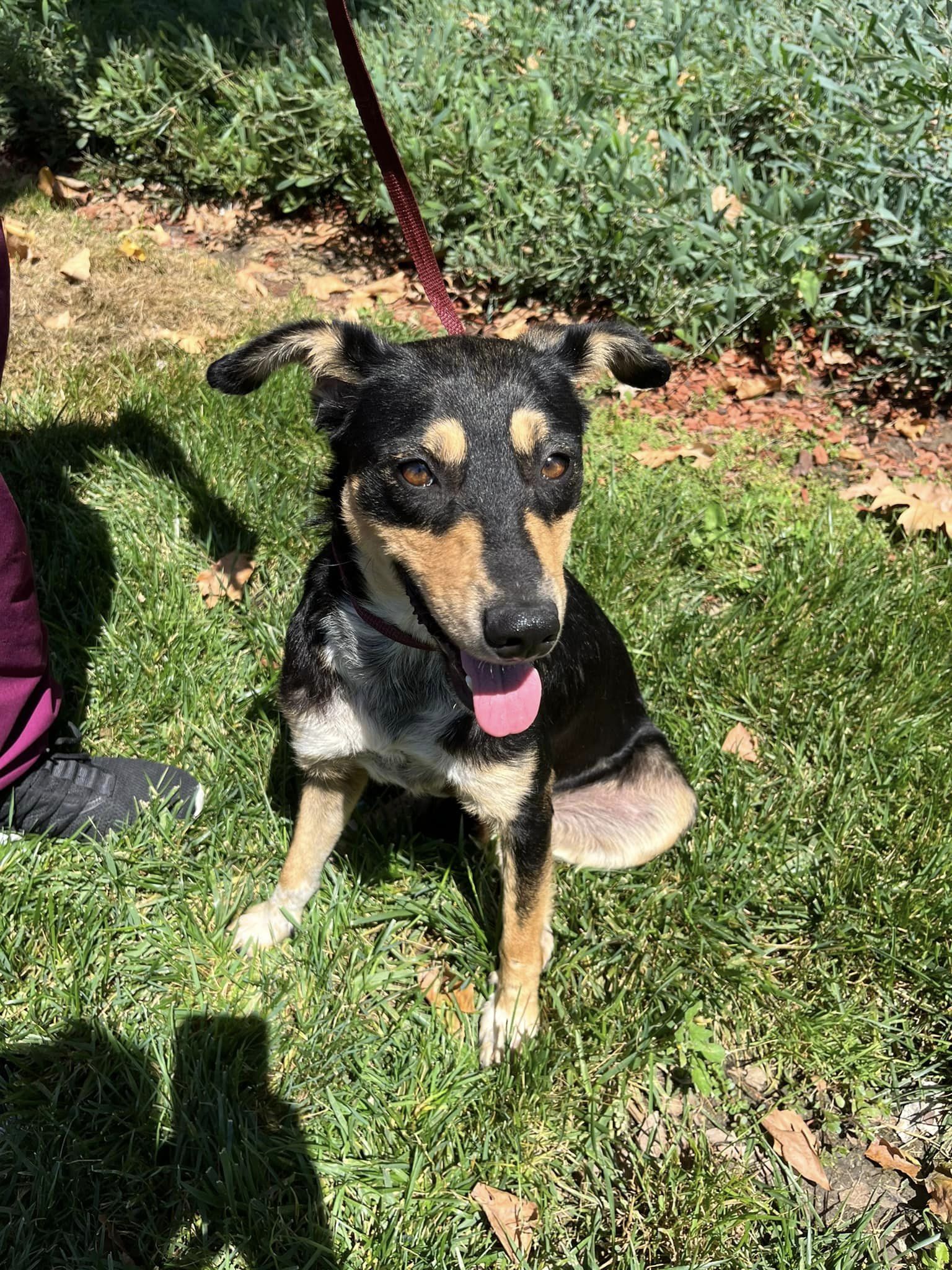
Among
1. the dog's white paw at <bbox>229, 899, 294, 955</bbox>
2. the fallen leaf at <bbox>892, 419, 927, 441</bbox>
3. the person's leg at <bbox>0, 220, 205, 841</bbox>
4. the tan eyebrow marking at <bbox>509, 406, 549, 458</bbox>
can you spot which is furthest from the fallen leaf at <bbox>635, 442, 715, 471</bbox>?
the dog's white paw at <bbox>229, 899, 294, 955</bbox>

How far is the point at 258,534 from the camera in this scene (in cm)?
404

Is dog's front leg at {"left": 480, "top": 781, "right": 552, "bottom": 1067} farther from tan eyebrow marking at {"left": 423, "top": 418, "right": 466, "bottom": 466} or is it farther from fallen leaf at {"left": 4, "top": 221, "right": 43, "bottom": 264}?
fallen leaf at {"left": 4, "top": 221, "right": 43, "bottom": 264}

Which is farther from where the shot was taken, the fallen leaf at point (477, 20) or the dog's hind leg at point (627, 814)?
the fallen leaf at point (477, 20)

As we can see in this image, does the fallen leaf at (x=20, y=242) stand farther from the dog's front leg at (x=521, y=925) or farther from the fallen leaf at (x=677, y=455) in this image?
the dog's front leg at (x=521, y=925)

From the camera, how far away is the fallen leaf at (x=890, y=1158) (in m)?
2.55

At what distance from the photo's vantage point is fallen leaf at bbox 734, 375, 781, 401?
5332 millimetres

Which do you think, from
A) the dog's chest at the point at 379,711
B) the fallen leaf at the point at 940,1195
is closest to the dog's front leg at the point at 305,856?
the dog's chest at the point at 379,711

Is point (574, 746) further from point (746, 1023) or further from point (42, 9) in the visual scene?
point (42, 9)

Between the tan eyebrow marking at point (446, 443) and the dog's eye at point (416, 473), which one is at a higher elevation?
the tan eyebrow marking at point (446, 443)

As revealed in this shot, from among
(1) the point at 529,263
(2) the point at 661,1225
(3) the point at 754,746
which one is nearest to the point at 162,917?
(2) the point at 661,1225

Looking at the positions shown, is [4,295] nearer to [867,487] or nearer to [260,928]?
[260,928]

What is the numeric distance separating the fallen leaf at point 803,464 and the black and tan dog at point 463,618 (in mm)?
Answer: 2414

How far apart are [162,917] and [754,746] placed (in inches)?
88.8

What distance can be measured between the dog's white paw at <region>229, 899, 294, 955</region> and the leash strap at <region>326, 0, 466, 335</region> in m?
1.91
